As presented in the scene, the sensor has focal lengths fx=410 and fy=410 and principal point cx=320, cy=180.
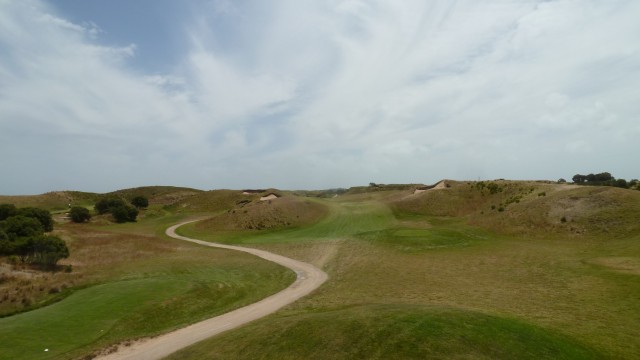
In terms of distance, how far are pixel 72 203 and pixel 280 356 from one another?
125783mm

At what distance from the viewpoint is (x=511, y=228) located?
53.7 metres

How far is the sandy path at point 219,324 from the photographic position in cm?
2009

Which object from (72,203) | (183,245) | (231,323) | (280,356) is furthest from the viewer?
(72,203)

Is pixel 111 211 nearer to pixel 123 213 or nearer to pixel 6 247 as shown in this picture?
pixel 123 213

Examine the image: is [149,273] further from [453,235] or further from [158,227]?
[158,227]

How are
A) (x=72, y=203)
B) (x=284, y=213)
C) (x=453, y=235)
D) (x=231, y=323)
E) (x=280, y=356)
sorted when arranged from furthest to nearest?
1. (x=72, y=203)
2. (x=284, y=213)
3. (x=453, y=235)
4. (x=231, y=323)
5. (x=280, y=356)

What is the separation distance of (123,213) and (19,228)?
1704 inches

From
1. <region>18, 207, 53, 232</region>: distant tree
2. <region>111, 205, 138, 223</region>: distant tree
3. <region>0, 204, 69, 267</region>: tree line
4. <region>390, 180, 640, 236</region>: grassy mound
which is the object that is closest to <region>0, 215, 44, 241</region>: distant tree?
<region>0, 204, 69, 267</region>: tree line

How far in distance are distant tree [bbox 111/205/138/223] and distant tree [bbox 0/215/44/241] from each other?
134 feet

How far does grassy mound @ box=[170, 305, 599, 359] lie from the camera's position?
47.8 ft

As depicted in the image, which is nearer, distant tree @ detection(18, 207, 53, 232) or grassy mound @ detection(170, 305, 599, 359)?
grassy mound @ detection(170, 305, 599, 359)

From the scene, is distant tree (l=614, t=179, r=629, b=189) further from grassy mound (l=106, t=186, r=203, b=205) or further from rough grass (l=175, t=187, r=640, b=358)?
grassy mound (l=106, t=186, r=203, b=205)

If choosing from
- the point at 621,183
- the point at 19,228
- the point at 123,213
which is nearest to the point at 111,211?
the point at 123,213

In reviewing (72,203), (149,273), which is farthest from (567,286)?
(72,203)
